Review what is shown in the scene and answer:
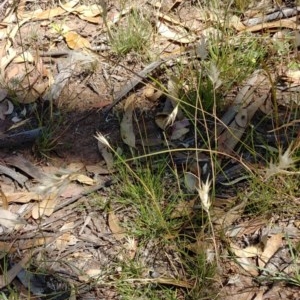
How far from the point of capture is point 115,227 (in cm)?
233

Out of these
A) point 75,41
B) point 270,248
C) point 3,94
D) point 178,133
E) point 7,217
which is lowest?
point 270,248

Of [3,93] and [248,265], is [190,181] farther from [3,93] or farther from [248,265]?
[3,93]

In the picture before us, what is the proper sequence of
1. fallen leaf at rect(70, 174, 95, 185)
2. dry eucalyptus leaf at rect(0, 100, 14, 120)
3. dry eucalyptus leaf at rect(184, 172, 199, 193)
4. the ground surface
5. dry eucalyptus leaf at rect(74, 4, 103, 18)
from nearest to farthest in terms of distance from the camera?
the ground surface → dry eucalyptus leaf at rect(184, 172, 199, 193) → fallen leaf at rect(70, 174, 95, 185) → dry eucalyptus leaf at rect(0, 100, 14, 120) → dry eucalyptus leaf at rect(74, 4, 103, 18)

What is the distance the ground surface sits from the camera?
2135mm

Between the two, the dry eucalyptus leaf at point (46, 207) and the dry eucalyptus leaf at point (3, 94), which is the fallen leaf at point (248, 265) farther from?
the dry eucalyptus leaf at point (3, 94)

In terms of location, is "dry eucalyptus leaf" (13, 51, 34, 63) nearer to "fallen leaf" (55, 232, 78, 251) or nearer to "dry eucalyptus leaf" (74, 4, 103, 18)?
"dry eucalyptus leaf" (74, 4, 103, 18)

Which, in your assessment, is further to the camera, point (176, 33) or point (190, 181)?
point (176, 33)

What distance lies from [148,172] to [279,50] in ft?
2.84

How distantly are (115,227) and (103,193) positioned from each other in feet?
0.57

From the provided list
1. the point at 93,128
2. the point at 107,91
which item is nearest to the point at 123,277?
the point at 93,128

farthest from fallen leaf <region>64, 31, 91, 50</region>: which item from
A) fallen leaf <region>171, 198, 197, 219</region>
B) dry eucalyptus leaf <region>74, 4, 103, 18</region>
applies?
fallen leaf <region>171, 198, 197, 219</region>

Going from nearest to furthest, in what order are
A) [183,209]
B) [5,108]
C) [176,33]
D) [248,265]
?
[248,265]
[183,209]
[5,108]
[176,33]

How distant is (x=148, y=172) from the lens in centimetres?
229

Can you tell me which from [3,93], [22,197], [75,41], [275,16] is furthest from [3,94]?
[275,16]
